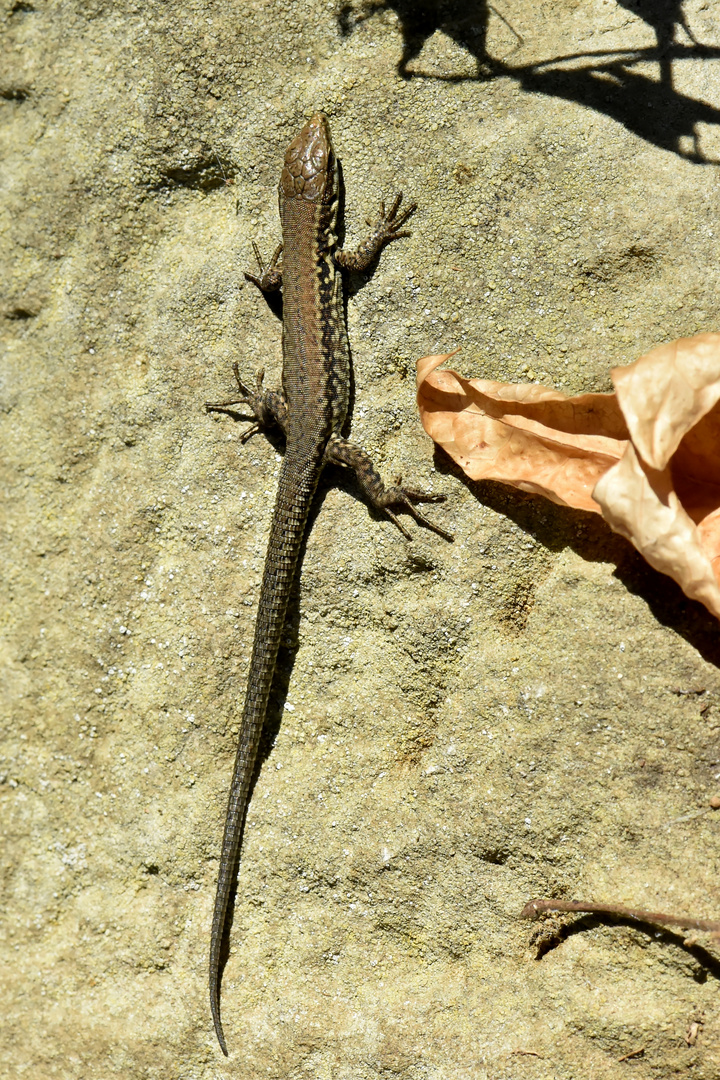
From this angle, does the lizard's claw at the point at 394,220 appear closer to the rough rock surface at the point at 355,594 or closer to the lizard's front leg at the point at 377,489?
the rough rock surface at the point at 355,594

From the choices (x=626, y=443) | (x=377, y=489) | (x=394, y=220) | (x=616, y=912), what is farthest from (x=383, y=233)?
(x=616, y=912)

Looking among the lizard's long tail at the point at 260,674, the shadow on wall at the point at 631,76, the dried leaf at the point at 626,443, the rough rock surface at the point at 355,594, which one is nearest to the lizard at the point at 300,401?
the lizard's long tail at the point at 260,674

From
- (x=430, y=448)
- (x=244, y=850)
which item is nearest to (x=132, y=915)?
(x=244, y=850)

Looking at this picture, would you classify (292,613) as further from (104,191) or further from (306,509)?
(104,191)

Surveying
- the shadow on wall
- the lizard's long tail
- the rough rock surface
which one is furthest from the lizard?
the shadow on wall

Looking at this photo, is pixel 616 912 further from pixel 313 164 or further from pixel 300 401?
pixel 313 164

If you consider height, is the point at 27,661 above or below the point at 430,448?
below
